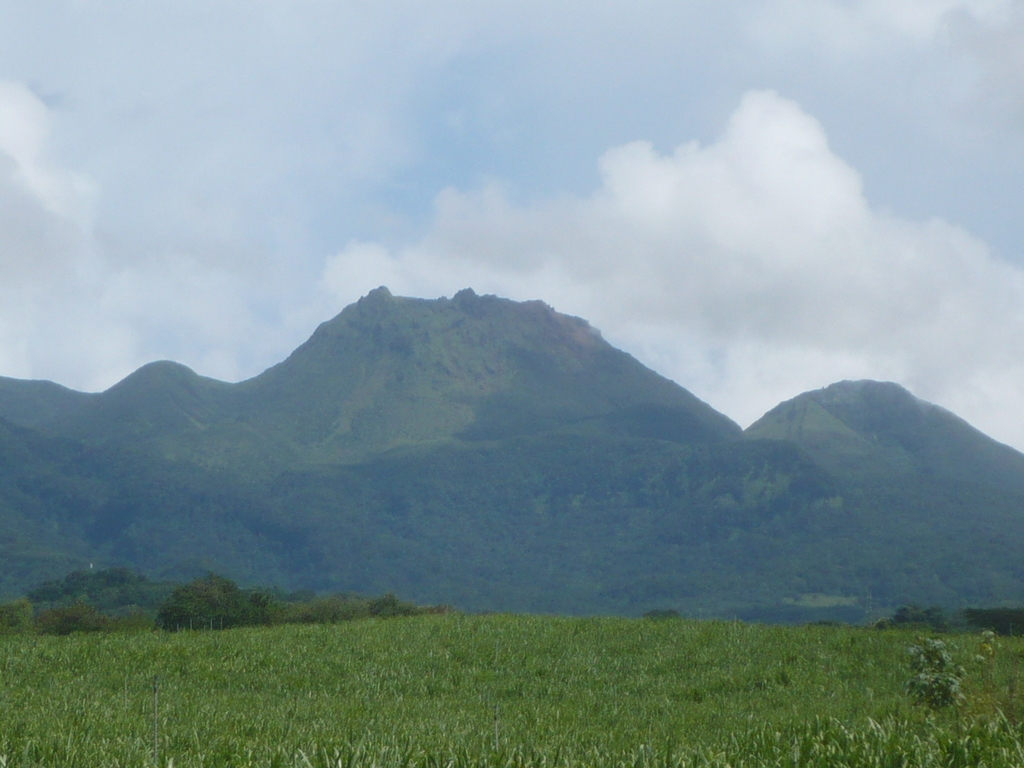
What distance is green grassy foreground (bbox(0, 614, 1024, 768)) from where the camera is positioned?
830 centimetres

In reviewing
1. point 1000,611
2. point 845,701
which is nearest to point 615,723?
point 845,701

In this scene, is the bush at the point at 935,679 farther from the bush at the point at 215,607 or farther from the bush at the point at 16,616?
the bush at the point at 16,616

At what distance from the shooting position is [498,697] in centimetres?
1788

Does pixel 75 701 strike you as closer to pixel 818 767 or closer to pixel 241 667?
pixel 241 667

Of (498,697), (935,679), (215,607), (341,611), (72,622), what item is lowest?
(341,611)

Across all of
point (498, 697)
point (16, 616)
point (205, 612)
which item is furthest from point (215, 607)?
point (498, 697)

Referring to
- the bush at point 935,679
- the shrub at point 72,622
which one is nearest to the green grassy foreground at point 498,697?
the bush at point 935,679

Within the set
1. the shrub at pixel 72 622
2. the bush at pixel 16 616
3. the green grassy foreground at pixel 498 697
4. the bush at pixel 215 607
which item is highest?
the green grassy foreground at pixel 498 697

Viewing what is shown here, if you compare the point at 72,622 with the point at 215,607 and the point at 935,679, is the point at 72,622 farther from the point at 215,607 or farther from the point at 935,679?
the point at 935,679

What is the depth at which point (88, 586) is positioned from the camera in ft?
559

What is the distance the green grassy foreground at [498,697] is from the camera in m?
8.30

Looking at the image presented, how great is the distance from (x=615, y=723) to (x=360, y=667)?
8306 mm

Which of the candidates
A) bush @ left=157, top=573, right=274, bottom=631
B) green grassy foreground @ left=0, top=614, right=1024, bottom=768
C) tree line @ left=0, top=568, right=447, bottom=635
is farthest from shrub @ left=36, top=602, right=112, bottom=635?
green grassy foreground @ left=0, top=614, right=1024, bottom=768

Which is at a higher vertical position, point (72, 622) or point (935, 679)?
point (935, 679)
